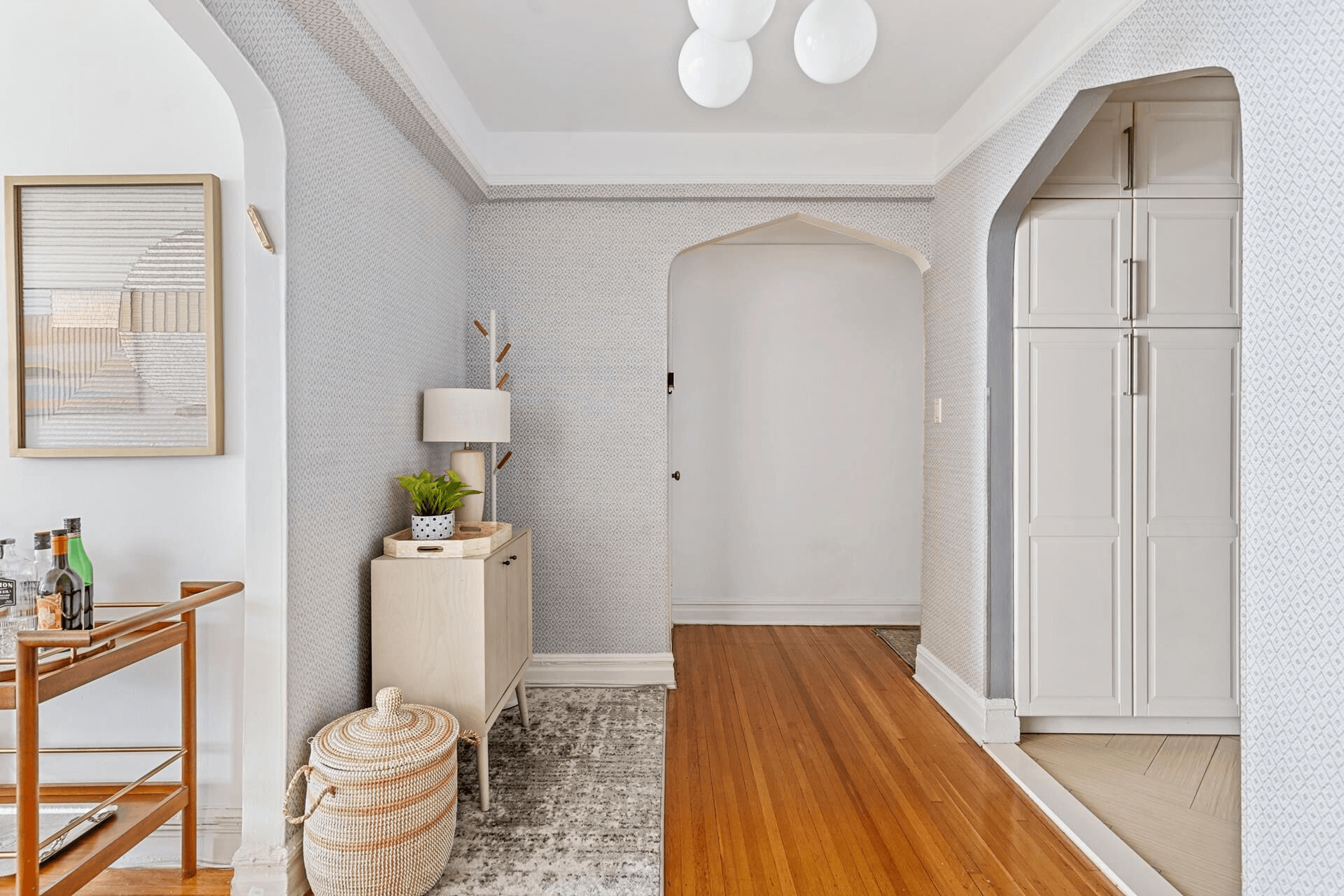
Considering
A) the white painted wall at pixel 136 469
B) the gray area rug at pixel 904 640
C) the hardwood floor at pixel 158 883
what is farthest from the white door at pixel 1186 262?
the hardwood floor at pixel 158 883

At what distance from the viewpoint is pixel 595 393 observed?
361cm

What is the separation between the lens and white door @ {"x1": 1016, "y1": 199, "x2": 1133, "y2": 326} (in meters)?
2.84

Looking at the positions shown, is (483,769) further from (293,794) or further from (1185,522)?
(1185,522)

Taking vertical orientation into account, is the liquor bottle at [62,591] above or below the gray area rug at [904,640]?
above

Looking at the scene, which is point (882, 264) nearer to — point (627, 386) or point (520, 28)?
point (627, 386)

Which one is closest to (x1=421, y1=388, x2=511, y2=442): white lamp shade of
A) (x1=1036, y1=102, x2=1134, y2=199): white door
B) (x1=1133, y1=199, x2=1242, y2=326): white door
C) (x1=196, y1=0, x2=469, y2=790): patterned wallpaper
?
(x1=196, y1=0, x2=469, y2=790): patterned wallpaper

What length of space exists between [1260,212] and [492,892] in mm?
2524

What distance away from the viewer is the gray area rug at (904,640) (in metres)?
4.00

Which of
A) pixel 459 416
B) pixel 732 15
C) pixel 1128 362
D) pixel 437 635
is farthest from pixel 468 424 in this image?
pixel 1128 362

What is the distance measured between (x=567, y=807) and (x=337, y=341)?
66.5 inches

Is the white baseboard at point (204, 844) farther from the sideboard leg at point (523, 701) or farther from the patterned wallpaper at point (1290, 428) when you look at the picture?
the patterned wallpaper at point (1290, 428)

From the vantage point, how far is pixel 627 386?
3613mm

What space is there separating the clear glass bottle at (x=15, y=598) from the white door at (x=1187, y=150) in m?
3.81

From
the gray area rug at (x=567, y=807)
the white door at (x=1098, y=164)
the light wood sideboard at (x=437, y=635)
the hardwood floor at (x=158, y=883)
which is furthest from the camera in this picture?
the white door at (x=1098, y=164)
